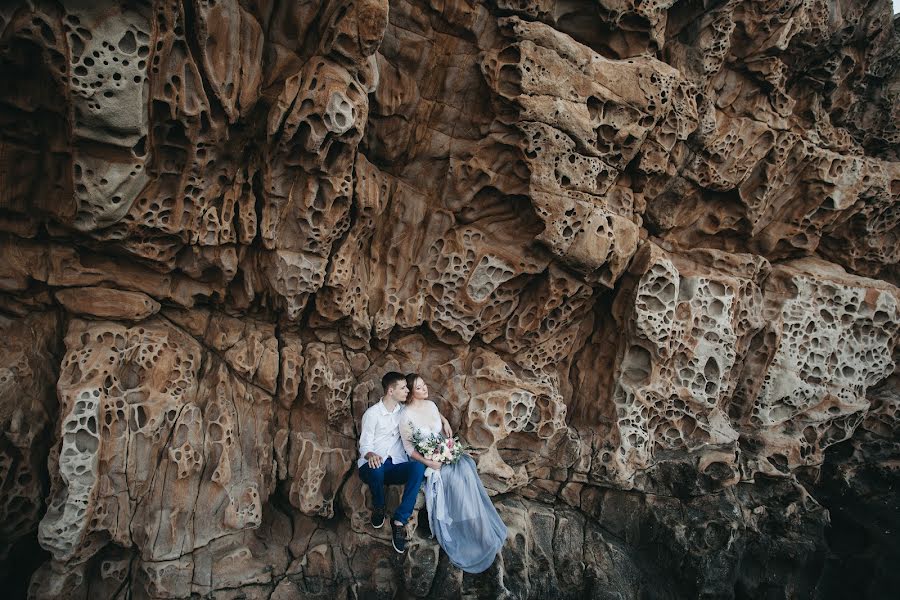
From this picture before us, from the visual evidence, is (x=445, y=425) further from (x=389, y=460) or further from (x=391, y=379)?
(x=391, y=379)

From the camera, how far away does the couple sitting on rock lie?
243 inches

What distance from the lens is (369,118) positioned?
6.63 metres

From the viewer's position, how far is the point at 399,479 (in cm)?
639

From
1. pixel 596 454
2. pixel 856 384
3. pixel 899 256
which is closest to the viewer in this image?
pixel 596 454

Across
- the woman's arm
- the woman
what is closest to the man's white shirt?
the woman

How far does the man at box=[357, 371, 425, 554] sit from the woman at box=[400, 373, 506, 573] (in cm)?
12

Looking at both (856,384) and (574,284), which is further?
(856,384)

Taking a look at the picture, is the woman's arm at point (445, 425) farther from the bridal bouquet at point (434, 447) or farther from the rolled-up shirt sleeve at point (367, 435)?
the rolled-up shirt sleeve at point (367, 435)

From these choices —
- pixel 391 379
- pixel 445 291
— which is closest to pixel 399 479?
pixel 391 379

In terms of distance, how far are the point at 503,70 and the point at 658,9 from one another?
223 centimetres

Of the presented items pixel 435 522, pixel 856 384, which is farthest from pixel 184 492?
pixel 856 384

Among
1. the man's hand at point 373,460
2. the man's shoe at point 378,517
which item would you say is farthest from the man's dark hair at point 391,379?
the man's shoe at point 378,517

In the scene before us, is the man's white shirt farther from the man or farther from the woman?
the woman

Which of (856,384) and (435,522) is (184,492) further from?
(856,384)
